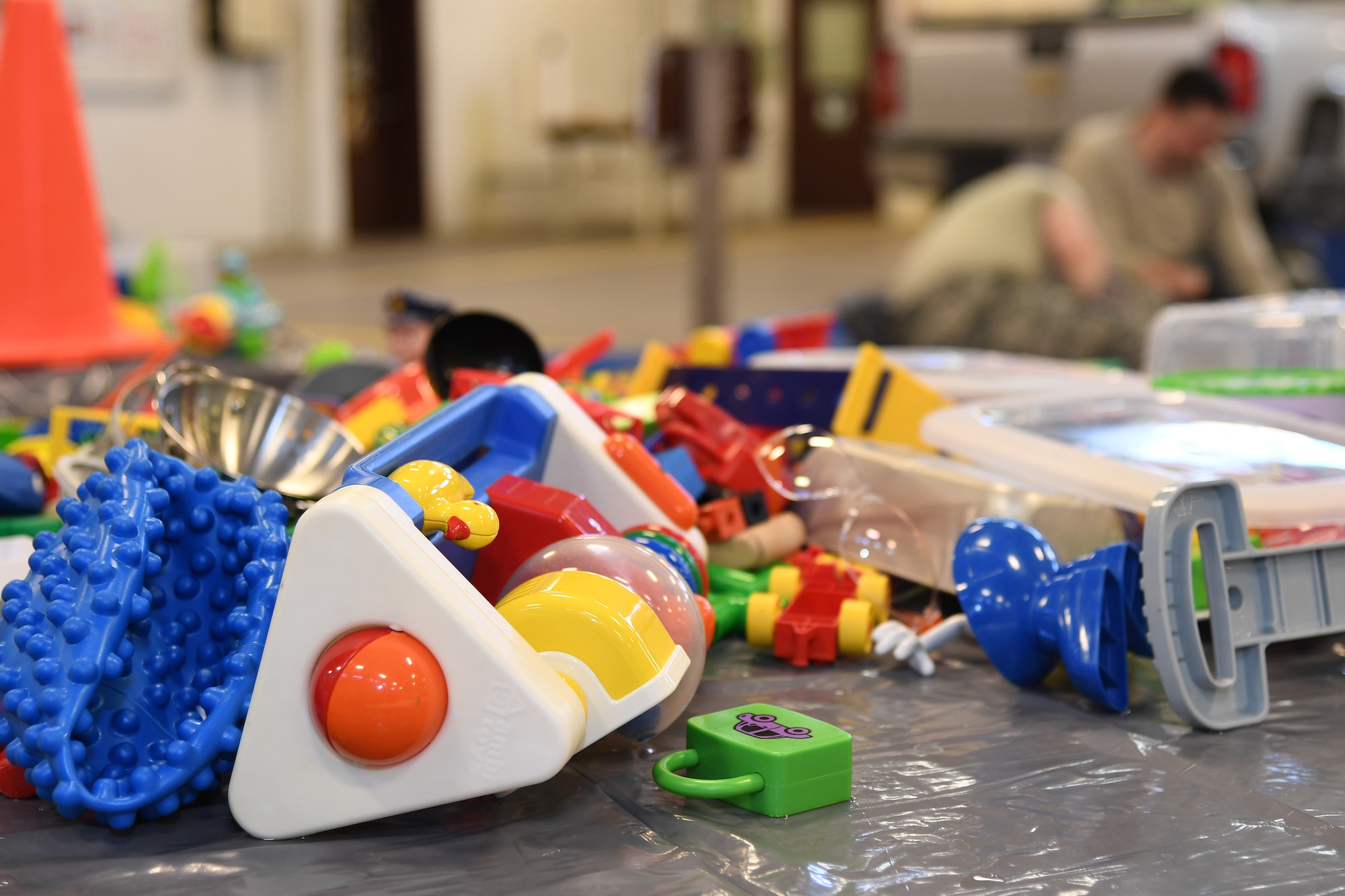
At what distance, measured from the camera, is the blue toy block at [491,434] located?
125cm

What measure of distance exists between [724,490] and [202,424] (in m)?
0.59

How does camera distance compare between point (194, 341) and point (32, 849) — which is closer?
point (32, 849)

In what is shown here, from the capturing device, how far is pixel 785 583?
1.43 meters

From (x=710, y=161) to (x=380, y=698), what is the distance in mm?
3340

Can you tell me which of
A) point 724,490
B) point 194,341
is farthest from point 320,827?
point 194,341

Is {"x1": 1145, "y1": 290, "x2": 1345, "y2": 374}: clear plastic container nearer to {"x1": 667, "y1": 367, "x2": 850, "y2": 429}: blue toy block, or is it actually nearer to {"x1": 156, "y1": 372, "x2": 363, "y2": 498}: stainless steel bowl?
{"x1": 667, "y1": 367, "x2": 850, "y2": 429}: blue toy block

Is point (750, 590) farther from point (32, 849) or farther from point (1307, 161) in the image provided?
point (1307, 161)

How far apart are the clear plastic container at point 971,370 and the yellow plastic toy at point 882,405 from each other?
12 centimetres

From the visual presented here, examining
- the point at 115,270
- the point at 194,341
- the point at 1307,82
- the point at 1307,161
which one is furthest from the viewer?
the point at 1307,82

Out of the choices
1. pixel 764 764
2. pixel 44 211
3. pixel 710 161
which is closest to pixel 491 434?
pixel 764 764

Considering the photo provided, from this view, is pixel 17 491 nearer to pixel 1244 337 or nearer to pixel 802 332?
pixel 802 332

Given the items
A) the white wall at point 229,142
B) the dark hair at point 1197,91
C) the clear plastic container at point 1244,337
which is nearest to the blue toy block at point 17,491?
the clear plastic container at point 1244,337

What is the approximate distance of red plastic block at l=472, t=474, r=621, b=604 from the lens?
46.2 inches

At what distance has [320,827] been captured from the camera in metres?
0.95
